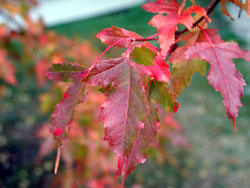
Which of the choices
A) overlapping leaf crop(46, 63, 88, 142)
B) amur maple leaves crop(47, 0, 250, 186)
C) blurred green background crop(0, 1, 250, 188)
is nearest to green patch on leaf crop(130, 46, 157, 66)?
amur maple leaves crop(47, 0, 250, 186)

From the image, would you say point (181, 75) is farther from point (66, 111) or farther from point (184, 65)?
point (66, 111)

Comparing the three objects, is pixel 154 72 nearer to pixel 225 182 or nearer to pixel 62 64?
pixel 62 64

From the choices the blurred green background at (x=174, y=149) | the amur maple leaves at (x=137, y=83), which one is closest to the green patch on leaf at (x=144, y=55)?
the amur maple leaves at (x=137, y=83)

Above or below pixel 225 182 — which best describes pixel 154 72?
above

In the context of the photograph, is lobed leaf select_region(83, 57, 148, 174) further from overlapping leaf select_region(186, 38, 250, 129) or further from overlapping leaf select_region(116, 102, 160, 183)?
overlapping leaf select_region(186, 38, 250, 129)

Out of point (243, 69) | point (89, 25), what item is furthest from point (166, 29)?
point (243, 69)

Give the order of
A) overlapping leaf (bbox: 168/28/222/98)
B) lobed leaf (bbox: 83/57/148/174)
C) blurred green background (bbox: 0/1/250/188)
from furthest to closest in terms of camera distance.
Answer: blurred green background (bbox: 0/1/250/188) < overlapping leaf (bbox: 168/28/222/98) < lobed leaf (bbox: 83/57/148/174)

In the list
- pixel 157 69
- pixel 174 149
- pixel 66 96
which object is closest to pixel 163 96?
pixel 157 69
